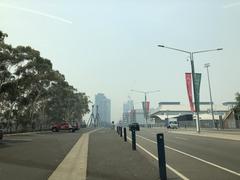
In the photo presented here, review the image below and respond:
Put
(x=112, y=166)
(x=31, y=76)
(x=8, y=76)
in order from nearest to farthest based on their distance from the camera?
(x=112, y=166), (x=8, y=76), (x=31, y=76)

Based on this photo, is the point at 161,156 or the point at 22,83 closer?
the point at 161,156

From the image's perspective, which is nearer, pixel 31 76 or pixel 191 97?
pixel 191 97

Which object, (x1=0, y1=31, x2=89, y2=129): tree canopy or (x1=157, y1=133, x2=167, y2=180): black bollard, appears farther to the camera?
(x1=0, y1=31, x2=89, y2=129): tree canopy

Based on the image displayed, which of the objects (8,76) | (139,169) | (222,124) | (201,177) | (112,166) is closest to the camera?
(201,177)

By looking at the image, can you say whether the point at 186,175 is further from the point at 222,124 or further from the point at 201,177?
the point at 222,124

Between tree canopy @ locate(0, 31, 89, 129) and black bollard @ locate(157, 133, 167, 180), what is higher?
tree canopy @ locate(0, 31, 89, 129)

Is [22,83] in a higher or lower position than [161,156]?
higher

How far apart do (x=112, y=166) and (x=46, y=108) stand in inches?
2852

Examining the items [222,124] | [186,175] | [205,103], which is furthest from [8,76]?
[205,103]

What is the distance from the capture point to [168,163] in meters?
16.0

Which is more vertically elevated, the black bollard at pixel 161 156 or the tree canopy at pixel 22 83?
the tree canopy at pixel 22 83

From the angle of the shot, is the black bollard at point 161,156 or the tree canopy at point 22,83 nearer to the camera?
the black bollard at point 161,156

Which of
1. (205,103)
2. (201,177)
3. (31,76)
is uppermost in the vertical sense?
(205,103)

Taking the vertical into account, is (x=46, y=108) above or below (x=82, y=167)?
above
